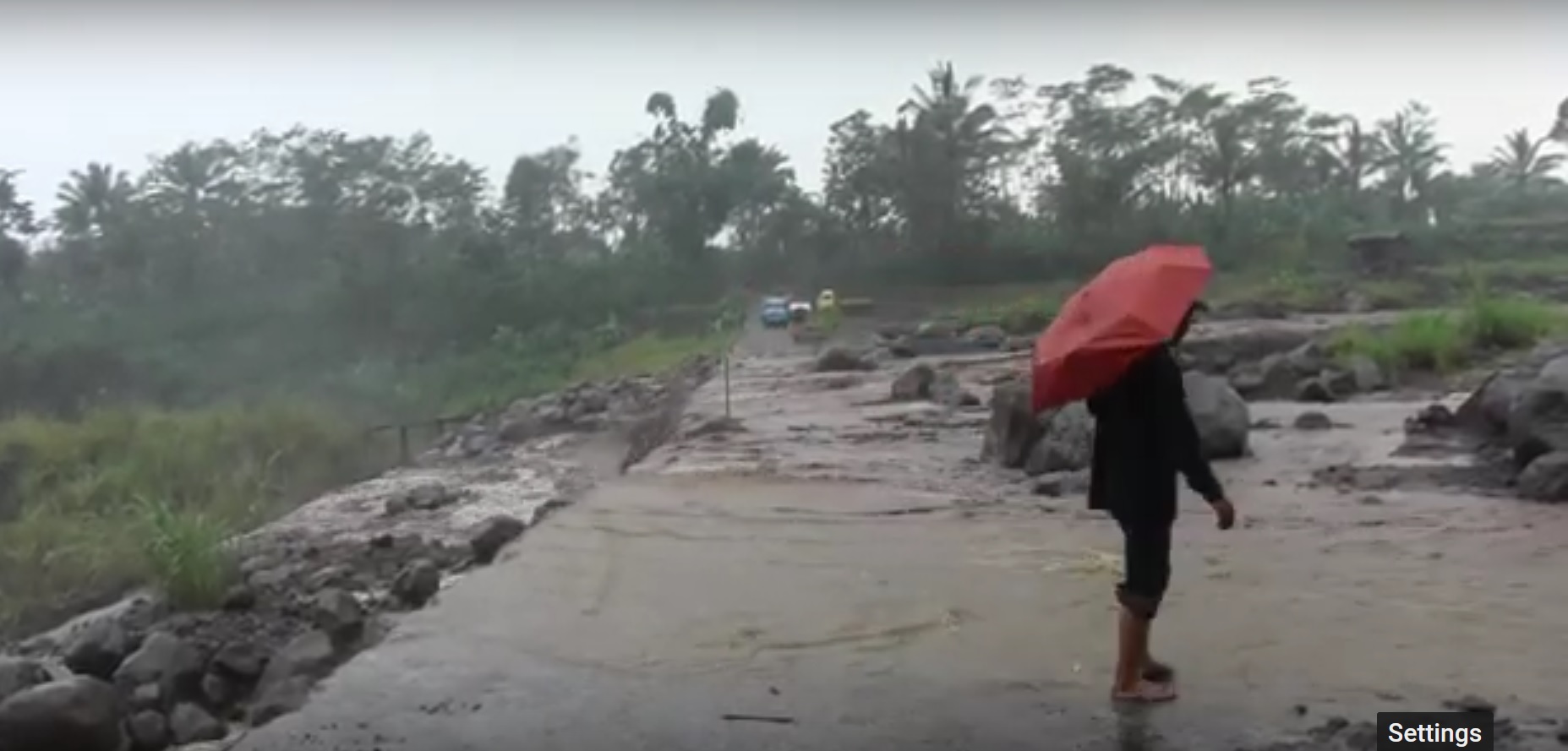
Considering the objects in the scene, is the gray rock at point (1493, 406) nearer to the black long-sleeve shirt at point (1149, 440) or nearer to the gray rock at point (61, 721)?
the black long-sleeve shirt at point (1149, 440)

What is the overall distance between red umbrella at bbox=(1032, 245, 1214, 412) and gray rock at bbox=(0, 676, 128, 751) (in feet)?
10.8

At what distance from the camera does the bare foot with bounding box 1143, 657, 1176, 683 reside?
491 cm

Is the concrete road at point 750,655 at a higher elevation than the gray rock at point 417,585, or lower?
higher

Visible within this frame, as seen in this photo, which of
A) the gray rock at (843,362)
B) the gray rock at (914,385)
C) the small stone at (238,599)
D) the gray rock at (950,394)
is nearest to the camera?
the small stone at (238,599)

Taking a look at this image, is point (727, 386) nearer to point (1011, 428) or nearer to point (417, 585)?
point (1011, 428)

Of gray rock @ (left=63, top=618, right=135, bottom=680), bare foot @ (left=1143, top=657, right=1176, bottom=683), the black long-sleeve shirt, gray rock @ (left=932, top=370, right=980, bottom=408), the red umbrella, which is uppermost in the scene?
the red umbrella

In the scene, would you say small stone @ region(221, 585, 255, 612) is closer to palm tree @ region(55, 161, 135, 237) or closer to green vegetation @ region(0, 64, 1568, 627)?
green vegetation @ region(0, 64, 1568, 627)

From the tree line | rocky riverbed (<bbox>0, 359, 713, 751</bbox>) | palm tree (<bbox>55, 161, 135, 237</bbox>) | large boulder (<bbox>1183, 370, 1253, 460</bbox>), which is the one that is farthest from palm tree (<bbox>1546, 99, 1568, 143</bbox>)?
palm tree (<bbox>55, 161, 135, 237</bbox>)

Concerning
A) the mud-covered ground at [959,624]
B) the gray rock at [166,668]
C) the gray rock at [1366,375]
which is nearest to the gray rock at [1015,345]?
the gray rock at [1366,375]

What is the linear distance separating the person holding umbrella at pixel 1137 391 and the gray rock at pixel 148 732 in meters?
3.22

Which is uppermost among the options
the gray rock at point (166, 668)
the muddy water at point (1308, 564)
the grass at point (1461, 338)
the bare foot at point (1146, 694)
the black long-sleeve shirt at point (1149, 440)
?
the black long-sleeve shirt at point (1149, 440)

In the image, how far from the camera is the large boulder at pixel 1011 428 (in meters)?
11.2

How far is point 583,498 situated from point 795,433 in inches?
164

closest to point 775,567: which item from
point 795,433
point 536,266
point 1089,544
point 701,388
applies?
point 1089,544
